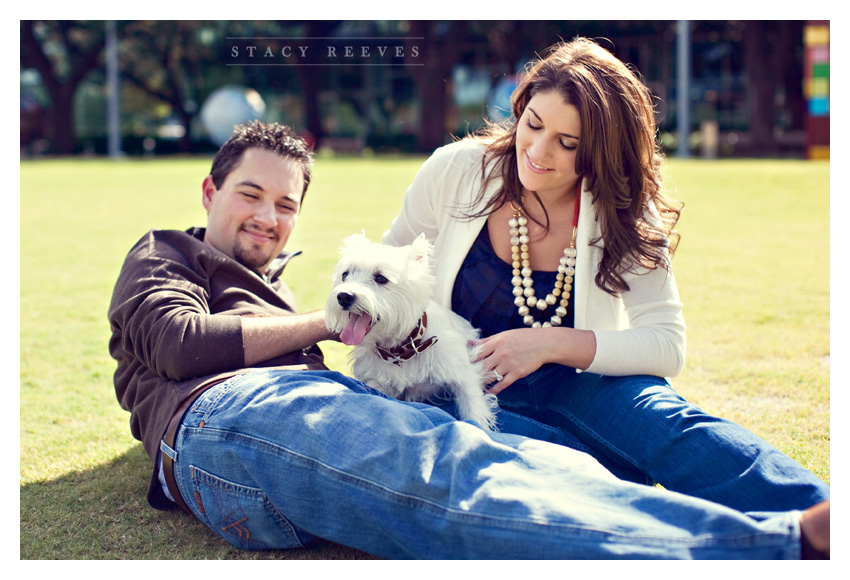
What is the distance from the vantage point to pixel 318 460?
2475mm

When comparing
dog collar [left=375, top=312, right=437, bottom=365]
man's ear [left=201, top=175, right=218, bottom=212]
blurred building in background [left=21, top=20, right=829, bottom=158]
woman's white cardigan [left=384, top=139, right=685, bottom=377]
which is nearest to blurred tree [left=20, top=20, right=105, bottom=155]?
blurred building in background [left=21, top=20, right=829, bottom=158]

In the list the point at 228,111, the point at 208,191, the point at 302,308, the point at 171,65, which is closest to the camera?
the point at 208,191

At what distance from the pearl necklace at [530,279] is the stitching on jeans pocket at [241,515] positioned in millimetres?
1435

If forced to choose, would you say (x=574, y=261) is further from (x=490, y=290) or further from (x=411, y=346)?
(x=411, y=346)

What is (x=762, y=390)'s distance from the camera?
456cm

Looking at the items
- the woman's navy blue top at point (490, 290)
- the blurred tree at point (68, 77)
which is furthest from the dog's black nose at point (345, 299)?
the blurred tree at point (68, 77)

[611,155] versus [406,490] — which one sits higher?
[611,155]

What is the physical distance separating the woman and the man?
538mm

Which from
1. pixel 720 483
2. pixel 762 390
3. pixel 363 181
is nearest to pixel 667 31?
pixel 363 181

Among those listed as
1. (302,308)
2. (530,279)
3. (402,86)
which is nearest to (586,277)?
(530,279)

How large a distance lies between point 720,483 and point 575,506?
2.31 feet

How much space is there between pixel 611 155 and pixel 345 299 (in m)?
1.29

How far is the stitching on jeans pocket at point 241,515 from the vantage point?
2611mm

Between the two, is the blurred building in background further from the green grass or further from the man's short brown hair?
the man's short brown hair
